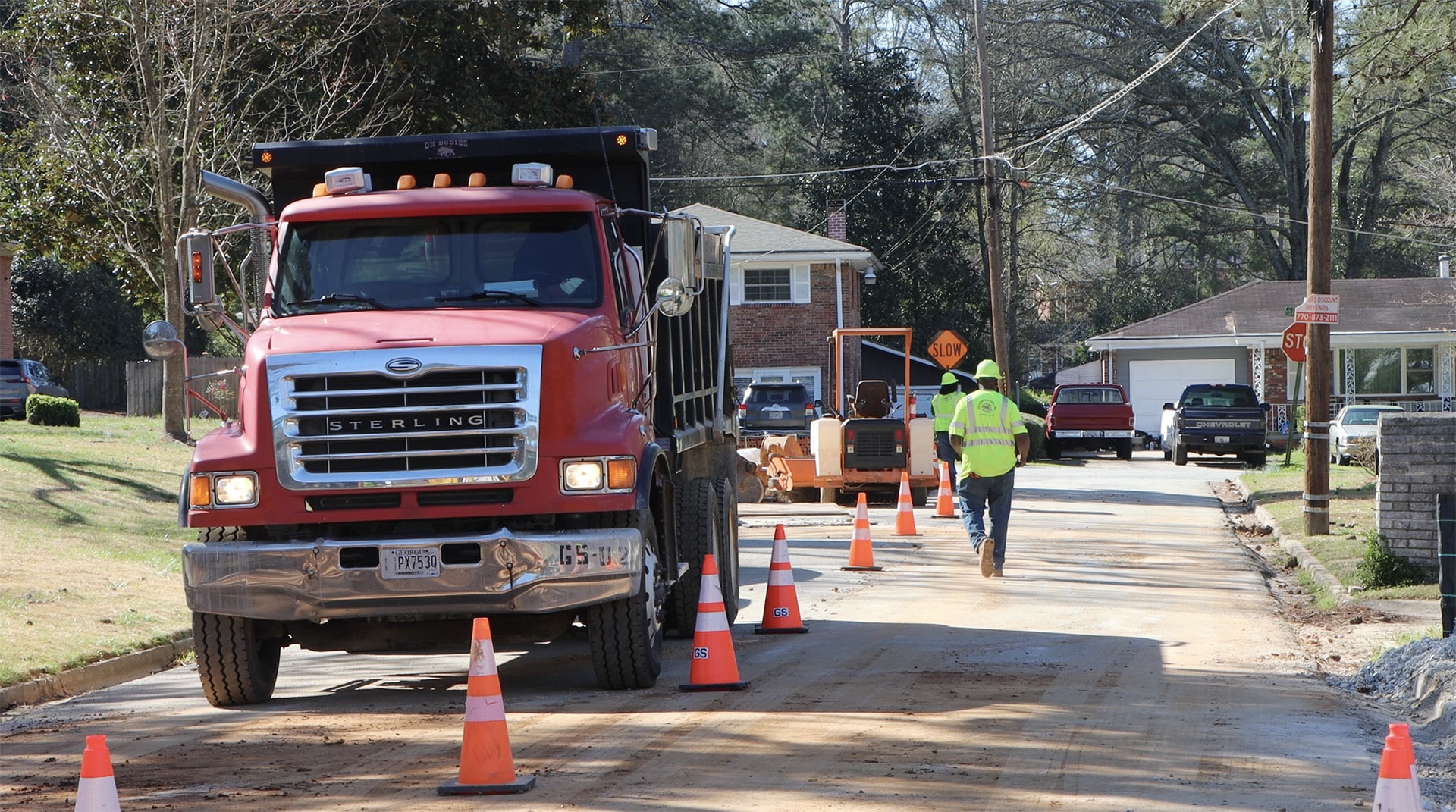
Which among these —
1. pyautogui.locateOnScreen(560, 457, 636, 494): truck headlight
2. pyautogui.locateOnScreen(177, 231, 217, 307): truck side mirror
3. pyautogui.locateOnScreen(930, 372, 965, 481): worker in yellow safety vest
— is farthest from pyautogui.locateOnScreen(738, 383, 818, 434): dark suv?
pyautogui.locateOnScreen(560, 457, 636, 494): truck headlight

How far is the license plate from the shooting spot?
8062mm

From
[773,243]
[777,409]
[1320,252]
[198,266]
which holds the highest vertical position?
[773,243]

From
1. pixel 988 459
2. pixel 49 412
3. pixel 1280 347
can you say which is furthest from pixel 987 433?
pixel 1280 347

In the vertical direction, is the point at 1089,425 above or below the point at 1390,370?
below

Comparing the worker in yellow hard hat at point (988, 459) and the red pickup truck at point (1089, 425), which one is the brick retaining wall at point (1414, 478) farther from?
the red pickup truck at point (1089, 425)

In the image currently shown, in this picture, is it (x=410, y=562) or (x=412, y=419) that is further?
(x=412, y=419)

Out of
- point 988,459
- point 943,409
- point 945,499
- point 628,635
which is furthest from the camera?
point 943,409

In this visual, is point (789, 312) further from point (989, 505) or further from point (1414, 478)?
point (1414, 478)

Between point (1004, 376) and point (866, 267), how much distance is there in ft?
36.0

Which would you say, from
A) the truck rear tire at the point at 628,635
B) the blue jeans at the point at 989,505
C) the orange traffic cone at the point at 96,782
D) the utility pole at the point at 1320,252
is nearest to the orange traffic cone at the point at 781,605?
the truck rear tire at the point at 628,635

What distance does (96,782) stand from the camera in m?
5.02

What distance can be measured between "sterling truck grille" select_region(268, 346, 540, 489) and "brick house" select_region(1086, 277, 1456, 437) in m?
39.1

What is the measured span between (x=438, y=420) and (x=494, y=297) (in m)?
1.08

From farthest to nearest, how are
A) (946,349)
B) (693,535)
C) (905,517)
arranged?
(946,349) → (905,517) → (693,535)
